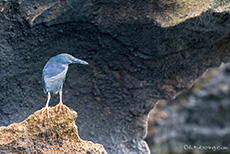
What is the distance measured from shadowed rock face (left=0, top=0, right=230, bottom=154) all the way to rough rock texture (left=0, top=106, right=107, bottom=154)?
40 centimetres

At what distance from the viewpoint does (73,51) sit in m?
1.75

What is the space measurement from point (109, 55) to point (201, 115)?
6.49ft

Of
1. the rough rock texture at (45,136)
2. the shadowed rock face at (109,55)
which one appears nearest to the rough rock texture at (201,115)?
the shadowed rock face at (109,55)

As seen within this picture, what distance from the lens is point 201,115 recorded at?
3.47m

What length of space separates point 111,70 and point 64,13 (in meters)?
0.41

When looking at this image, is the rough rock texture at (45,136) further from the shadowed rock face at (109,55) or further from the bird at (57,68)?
the shadowed rock face at (109,55)

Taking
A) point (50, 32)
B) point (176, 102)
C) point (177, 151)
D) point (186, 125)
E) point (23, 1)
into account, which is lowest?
point (177, 151)

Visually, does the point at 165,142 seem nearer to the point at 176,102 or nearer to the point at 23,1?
the point at 176,102

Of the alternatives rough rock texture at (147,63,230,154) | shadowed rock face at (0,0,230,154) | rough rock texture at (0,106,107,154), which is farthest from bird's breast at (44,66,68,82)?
rough rock texture at (147,63,230,154)

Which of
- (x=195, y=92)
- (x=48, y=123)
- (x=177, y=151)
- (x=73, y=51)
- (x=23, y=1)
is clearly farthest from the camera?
(x=177, y=151)

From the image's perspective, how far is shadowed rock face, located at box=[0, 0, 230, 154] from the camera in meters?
1.58

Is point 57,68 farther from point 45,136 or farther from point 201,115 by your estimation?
point 201,115

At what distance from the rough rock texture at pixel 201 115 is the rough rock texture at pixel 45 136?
6.59 feet

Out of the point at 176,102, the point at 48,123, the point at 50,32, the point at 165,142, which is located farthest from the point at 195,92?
the point at 48,123
